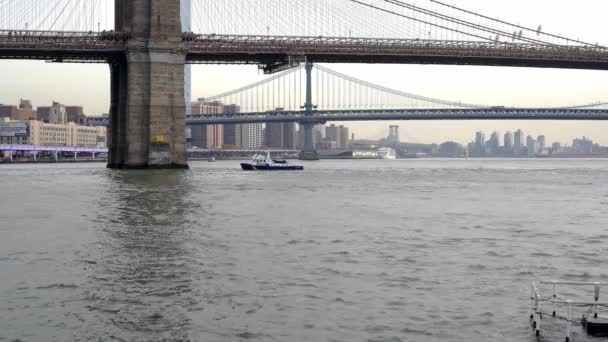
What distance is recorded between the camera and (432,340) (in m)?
11.8

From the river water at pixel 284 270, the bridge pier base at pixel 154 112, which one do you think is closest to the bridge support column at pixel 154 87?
the bridge pier base at pixel 154 112

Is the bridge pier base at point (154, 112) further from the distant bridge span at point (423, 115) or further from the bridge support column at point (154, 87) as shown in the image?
the distant bridge span at point (423, 115)

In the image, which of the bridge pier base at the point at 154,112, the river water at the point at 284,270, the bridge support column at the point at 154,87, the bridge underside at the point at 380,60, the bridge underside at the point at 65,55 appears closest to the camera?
the river water at the point at 284,270

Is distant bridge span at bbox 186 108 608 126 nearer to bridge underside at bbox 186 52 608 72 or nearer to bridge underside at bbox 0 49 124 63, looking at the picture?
bridge underside at bbox 186 52 608 72

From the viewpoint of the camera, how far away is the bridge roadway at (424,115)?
6093 inches

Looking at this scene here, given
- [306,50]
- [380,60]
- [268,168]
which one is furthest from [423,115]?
[306,50]

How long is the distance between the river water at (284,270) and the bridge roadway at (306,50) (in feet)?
134

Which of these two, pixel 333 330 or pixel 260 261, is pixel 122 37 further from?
pixel 333 330

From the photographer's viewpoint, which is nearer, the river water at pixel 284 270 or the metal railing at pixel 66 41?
the river water at pixel 284 270

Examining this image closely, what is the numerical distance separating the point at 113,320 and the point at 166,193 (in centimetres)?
3052

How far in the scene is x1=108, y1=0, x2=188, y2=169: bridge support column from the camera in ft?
230

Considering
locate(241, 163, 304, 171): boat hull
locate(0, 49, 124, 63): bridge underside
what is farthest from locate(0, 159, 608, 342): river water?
locate(241, 163, 304, 171): boat hull

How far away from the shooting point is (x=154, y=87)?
2761 inches

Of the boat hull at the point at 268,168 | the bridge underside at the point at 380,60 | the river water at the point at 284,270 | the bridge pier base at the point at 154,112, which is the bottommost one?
the boat hull at the point at 268,168
